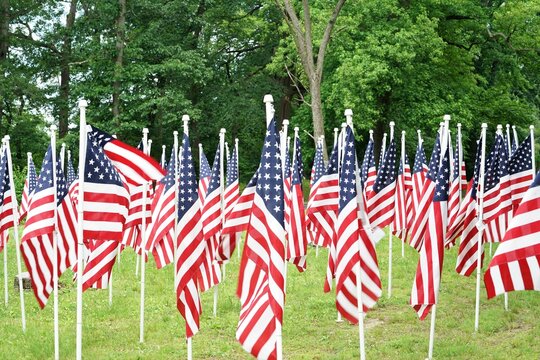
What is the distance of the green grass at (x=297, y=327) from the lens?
11555 mm

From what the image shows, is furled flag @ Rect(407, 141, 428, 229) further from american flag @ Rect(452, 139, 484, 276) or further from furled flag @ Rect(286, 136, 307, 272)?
furled flag @ Rect(286, 136, 307, 272)

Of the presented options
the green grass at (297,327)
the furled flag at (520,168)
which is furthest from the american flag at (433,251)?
the furled flag at (520,168)

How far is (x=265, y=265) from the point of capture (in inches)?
329

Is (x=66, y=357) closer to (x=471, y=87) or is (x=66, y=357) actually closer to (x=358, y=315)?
(x=358, y=315)

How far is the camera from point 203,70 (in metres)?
39.9

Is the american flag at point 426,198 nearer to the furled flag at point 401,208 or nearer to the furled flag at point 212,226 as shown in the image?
the furled flag at point 212,226

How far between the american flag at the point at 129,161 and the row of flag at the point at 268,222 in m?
0.02

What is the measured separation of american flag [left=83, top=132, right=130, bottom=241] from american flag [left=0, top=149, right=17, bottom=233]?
206 inches

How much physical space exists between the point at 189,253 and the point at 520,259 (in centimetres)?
436

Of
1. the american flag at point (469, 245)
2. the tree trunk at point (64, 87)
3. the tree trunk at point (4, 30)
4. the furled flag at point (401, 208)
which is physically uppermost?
the tree trunk at point (4, 30)

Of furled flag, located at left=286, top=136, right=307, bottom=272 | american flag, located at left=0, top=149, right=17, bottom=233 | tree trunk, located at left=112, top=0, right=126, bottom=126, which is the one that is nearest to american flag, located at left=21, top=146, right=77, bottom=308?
american flag, located at left=0, top=149, right=17, bottom=233

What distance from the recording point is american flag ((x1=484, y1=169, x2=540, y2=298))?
745 cm

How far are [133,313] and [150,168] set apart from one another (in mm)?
5824

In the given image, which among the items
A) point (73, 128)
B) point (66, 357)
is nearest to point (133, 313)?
point (66, 357)
